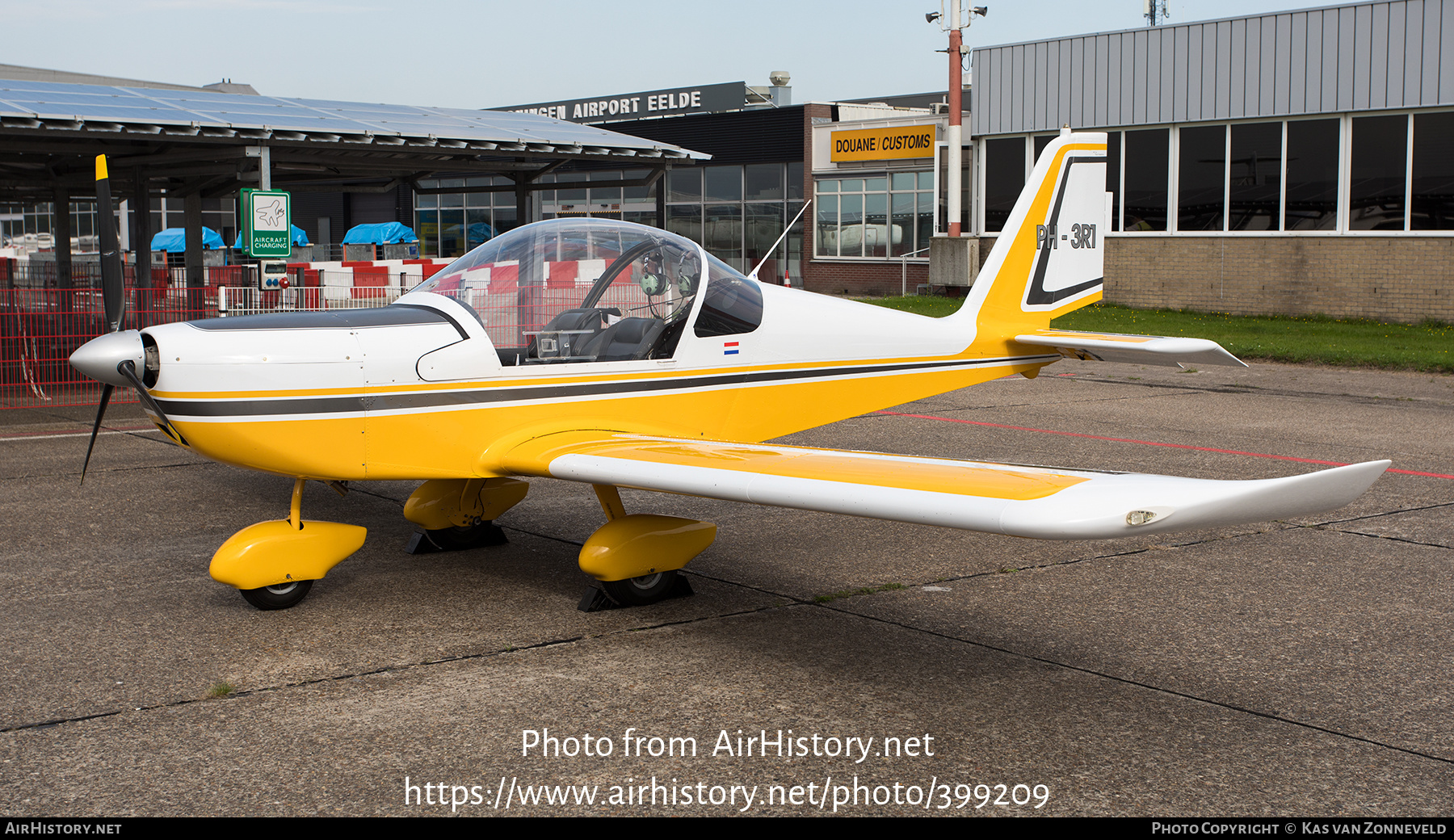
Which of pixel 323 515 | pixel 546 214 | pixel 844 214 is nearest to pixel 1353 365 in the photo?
pixel 323 515

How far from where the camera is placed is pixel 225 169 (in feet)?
52.7

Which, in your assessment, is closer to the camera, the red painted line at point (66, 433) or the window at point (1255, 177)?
the red painted line at point (66, 433)

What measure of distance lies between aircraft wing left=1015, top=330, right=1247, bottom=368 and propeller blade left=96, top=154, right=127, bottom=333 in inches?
225

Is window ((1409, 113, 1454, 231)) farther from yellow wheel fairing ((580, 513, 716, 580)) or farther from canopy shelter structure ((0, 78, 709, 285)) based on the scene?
yellow wheel fairing ((580, 513, 716, 580))

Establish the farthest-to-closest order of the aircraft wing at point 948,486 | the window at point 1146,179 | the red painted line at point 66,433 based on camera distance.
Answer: the window at point 1146,179 < the red painted line at point 66,433 < the aircraft wing at point 948,486

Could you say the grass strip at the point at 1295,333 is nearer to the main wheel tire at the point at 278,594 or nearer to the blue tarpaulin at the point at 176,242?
the main wheel tire at the point at 278,594

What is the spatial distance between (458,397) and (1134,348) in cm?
395

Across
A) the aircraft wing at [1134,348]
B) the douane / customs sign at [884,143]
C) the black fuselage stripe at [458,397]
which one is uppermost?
the douane / customs sign at [884,143]

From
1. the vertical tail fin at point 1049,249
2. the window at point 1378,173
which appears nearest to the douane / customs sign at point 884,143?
the window at point 1378,173

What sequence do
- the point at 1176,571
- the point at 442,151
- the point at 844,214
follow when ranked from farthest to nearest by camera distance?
the point at 844,214 → the point at 442,151 → the point at 1176,571

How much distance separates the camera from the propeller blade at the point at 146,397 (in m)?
5.17

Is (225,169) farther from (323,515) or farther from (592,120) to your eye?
(592,120)

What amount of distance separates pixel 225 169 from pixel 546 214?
3046cm

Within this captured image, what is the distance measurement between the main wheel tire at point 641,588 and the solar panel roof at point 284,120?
9838mm
